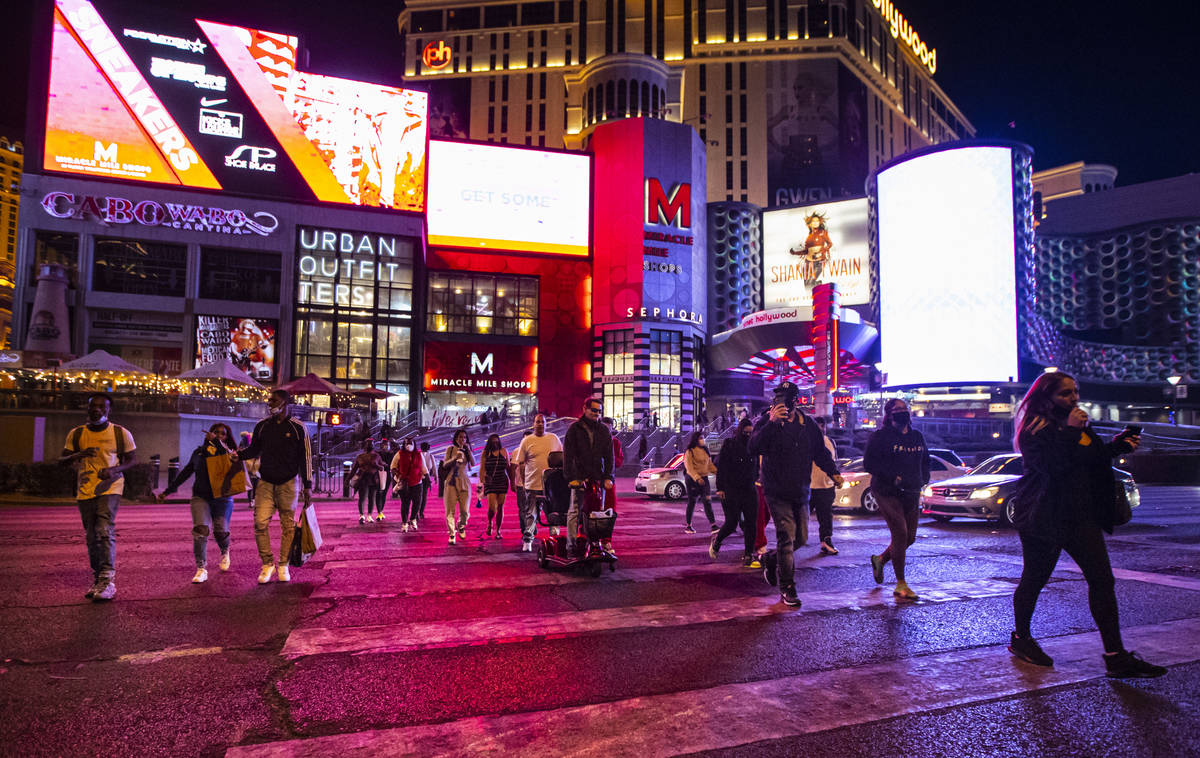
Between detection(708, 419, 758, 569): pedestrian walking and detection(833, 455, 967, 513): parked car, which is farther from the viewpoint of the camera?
detection(833, 455, 967, 513): parked car

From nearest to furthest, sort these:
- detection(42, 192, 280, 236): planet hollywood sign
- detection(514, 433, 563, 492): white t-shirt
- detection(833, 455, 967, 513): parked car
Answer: detection(514, 433, 563, 492): white t-shirt
detection(833, 455, 967, 513): parked car
detection(42, 192, 280, 236): planet hollywood sign

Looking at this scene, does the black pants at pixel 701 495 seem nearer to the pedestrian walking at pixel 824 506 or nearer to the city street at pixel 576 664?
the pedestrian walking at pixel 824 506

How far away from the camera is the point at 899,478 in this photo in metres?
6.45

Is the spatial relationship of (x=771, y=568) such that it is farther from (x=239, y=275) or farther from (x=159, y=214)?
(x=159, y=214)

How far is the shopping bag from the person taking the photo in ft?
24.7

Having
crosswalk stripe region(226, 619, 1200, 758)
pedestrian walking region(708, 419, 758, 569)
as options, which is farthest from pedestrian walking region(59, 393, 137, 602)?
pedestrian walking region(708, 419, 758, 569)

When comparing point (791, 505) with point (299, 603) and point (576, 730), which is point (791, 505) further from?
point (299, 603)

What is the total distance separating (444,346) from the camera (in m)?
49.1

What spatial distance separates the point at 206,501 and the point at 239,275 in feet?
134

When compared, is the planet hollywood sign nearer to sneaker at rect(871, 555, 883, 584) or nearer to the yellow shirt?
the yellow shirt

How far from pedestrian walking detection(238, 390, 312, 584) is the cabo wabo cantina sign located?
41865 millimetres

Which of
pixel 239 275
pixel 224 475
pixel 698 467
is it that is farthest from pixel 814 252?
pixel 224 475

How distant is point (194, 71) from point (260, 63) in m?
3.73

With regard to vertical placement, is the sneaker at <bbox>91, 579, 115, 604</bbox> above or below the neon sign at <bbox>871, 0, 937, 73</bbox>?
below
